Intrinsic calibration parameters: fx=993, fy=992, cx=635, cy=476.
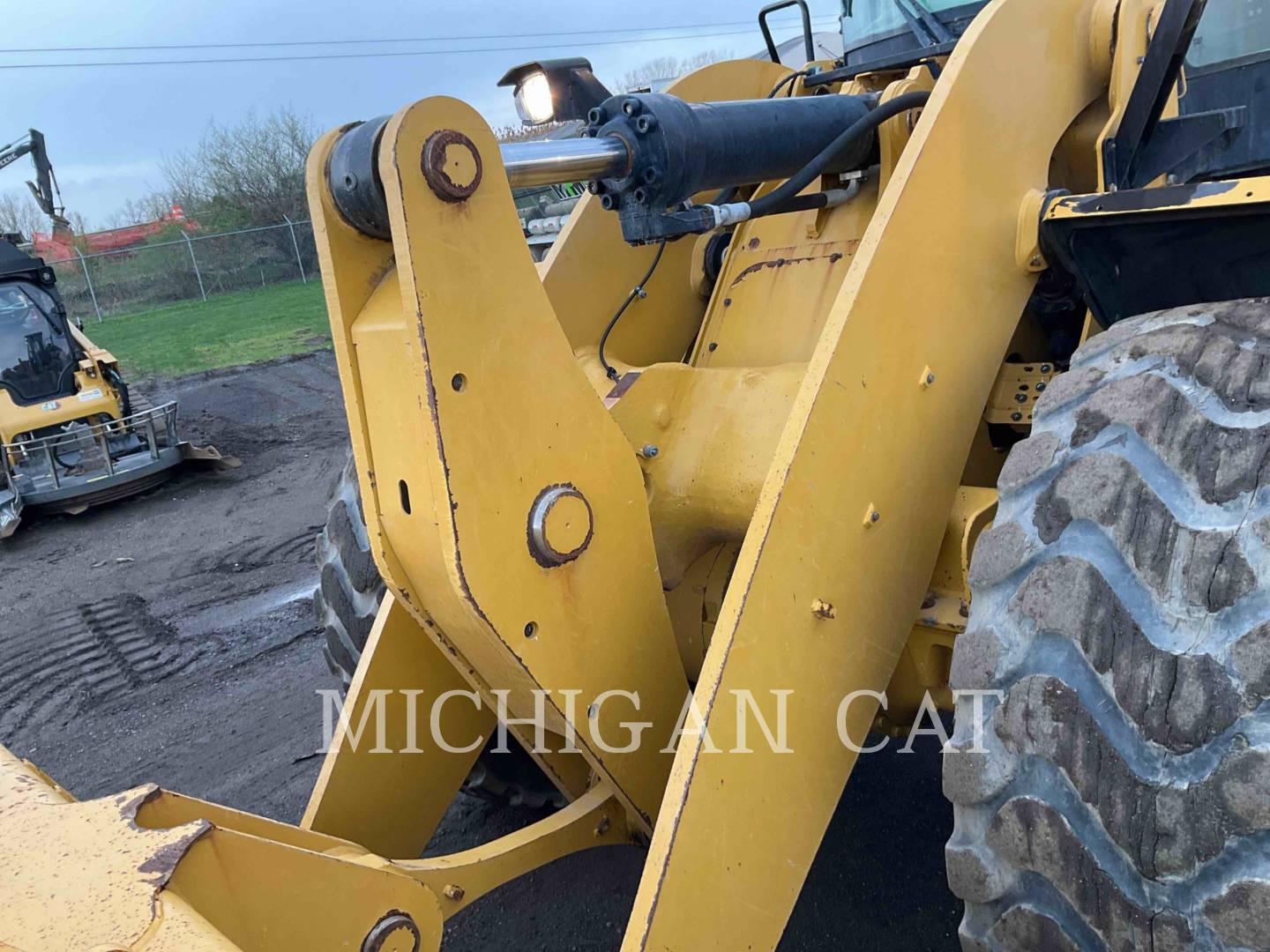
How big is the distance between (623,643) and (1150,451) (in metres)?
1.01

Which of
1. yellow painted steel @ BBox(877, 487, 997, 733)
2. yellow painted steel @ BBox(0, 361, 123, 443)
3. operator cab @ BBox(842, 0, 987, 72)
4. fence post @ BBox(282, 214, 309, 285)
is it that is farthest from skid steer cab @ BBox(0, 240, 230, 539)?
fence post @ BBox(282, 214, 309, 285)

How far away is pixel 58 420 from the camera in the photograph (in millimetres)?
9438

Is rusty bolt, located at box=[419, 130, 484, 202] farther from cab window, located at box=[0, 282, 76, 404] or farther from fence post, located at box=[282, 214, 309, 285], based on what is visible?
fence post, located at box=[282, 214, 309, 285]

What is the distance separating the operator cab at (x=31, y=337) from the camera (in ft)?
32.1

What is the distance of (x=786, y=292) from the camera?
8.32 feet

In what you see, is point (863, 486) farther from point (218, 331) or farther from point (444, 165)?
point (218, 331)

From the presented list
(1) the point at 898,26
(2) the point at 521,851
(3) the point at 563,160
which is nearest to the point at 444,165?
(3) the point at 563,160

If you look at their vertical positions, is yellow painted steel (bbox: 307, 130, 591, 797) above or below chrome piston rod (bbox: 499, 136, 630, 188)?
below

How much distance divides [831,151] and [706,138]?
0.38 metres

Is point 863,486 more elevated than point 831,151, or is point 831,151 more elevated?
point 831,151

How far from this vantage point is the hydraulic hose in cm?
209

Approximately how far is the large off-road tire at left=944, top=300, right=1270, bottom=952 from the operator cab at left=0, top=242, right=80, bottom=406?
10.3m

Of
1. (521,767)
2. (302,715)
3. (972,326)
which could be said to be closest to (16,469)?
(302,715)

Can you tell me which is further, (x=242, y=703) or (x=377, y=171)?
(x=242, y=703)
